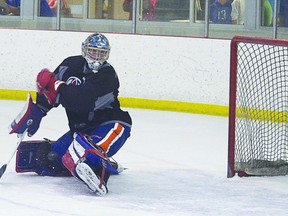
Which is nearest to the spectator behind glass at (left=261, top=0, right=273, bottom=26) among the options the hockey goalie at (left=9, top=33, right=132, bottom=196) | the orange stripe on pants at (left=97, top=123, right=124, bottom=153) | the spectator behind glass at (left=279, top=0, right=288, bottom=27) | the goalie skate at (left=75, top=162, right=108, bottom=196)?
the spectator behind glass at (left=279, top=0, right=288, bottom=27)

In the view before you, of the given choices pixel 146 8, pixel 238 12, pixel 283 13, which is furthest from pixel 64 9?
pixel 283 13

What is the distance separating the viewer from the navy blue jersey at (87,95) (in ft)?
15.0

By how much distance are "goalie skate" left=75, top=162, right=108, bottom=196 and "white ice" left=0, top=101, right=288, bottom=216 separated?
0.05 meters

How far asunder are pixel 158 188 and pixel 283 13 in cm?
360

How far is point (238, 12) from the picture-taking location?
8.32 metres

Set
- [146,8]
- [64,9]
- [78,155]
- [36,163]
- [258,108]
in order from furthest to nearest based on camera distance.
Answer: [64,9] < [146,8] < [258,108] < [36,163] < [78,155]

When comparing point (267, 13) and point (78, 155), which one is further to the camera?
point (267, 13)

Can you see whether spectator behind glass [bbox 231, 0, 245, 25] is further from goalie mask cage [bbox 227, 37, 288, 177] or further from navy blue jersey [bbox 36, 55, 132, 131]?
navy blue jersey [bbox 36, 55, 132, 131]

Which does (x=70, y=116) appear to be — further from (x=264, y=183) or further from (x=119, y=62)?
(x=119, y=62)

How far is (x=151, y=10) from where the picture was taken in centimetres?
885

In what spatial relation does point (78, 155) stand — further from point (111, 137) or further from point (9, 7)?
point (9, 7)

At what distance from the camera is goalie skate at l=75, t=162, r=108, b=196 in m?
4.41

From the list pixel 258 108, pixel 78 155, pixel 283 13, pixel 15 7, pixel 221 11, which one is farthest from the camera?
pixel 15 7

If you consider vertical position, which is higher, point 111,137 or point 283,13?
point 283,13
